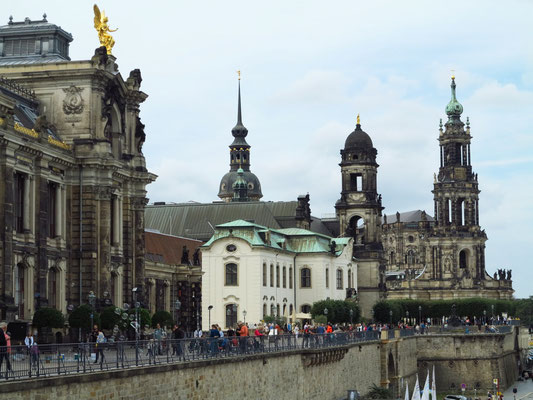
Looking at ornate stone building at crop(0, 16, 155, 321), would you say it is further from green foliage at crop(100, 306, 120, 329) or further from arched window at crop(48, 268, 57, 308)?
green foliage at crop(100, 306, 120, 329)

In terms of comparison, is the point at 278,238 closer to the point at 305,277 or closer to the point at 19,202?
the point at 305,277

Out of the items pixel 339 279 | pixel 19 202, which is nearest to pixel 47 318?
pixel 19 202

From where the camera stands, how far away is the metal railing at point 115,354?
96.4 feet

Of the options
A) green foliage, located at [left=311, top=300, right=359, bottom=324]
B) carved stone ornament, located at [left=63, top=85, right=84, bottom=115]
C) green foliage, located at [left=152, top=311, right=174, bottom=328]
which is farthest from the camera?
green foliage, located at [left=311, top=300, right=359, bottom=324]

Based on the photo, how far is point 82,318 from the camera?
186ft

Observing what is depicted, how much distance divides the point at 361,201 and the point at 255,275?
4297cm

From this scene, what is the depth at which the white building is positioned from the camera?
9400 centimetres

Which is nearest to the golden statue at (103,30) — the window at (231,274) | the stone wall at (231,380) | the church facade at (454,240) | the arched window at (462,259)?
the stone wall at (231,380)

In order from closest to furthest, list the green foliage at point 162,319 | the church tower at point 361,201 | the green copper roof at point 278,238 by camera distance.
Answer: the green foliage at point 162,319 < the green copper roof at point 278,238 < the church tower at point 361,201

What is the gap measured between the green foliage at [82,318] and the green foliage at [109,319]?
1.08 meters

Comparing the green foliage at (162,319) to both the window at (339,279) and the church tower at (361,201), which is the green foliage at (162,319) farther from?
the church tower at (361,201)

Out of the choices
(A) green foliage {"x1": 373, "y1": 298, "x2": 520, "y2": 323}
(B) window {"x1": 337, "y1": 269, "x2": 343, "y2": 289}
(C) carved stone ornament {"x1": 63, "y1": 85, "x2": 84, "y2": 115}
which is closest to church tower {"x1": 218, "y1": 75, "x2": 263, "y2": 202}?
(A) green foliage {"x1": 373, "y1": 298, "x2": 520, "y2": 323}

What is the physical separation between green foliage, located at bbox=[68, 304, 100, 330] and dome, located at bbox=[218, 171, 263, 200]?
130m

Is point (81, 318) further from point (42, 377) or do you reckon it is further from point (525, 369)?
point (525, 369)
